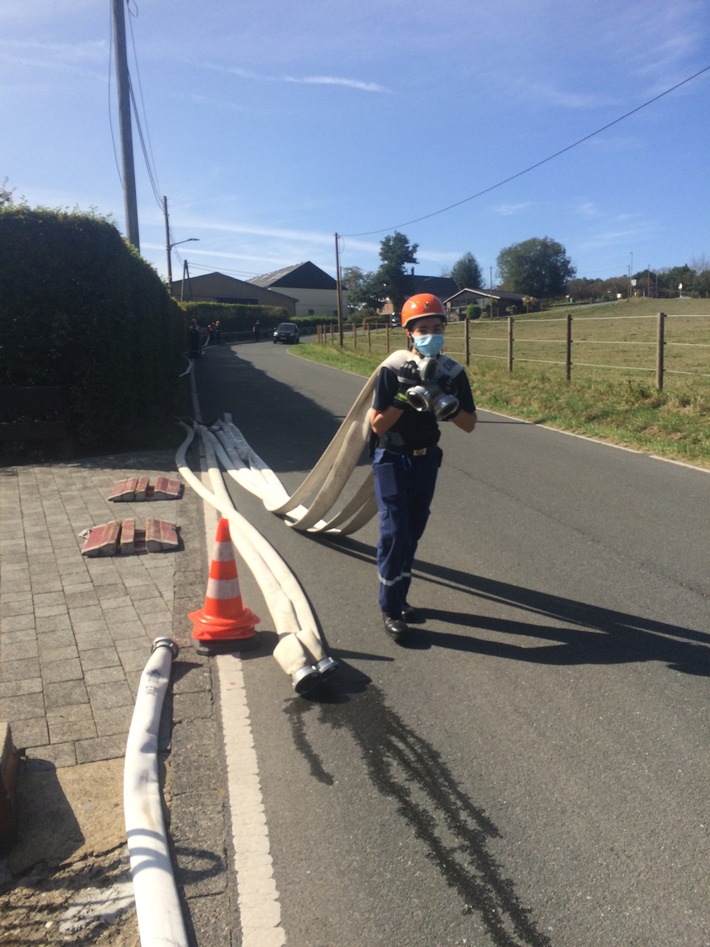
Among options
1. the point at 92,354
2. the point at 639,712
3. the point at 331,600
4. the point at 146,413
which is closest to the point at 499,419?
the point at 146,413

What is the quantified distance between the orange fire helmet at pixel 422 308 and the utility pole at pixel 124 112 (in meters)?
14.4

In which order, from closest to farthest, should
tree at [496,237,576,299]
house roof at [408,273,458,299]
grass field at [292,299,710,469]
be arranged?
grass field at [292,299,710,469]
tree at [496,237,576,299]
house roof at [408,273,458,299]

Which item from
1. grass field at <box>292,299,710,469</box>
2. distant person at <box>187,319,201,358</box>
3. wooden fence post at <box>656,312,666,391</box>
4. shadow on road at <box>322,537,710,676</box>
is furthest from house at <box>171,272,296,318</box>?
shadow on road at <box>322,537,710,676</box>

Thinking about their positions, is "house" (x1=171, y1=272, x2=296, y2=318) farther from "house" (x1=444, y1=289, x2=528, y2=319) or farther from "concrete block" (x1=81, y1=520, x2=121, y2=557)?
"concrete block" (x1=81, y1=520, x2=121, y2=557)

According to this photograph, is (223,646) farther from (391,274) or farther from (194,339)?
(391,274)

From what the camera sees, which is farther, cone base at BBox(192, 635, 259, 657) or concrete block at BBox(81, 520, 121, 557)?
concrete block at BBox(81, 520, 121, 557)

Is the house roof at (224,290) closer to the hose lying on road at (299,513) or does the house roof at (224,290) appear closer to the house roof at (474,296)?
the house roof at (474,296)

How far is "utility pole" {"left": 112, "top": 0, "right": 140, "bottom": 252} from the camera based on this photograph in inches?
696

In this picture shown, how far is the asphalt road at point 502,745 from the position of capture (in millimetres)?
2785

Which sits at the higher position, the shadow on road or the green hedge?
the green hedge

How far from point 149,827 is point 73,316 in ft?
32.8

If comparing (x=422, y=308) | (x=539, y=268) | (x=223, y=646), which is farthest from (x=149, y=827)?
(x=539, y=268)

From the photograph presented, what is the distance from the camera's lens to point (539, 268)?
104312mm

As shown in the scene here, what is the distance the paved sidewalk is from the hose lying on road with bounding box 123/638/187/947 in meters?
0.08
